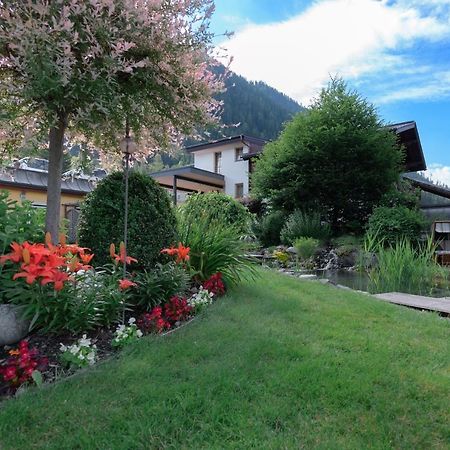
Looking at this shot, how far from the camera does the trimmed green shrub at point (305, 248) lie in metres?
10.7

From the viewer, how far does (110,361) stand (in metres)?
2.32

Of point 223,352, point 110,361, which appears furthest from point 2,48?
point 223,352

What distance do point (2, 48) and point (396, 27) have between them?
15.3 ft

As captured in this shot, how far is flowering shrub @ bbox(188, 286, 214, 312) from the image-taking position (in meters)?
3.22

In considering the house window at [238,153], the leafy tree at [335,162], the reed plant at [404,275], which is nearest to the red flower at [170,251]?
the reed plant at [404,275]

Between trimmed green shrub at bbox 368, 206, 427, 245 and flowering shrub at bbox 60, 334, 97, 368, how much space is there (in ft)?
30.5

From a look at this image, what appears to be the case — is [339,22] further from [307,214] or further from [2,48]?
[307,214]

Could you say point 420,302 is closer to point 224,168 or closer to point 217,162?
point 224,168

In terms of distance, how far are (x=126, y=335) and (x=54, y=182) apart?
5.08ft

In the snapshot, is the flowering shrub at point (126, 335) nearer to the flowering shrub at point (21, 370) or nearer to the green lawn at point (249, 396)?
the green lawn at point (249, 396)

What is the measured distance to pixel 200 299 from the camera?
3295 millimetres

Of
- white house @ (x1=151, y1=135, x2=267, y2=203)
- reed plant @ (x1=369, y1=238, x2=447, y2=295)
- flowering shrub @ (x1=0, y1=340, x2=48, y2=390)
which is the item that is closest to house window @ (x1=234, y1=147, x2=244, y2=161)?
white house @ (x1=151, y1=135, x2=267, y2=203)

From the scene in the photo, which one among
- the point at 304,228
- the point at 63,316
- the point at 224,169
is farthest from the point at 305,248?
the point at 224,169

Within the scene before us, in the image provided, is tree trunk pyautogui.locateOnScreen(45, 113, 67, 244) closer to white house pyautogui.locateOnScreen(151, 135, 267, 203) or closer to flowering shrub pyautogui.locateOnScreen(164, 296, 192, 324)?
flowering shrub pyautogui.locateOnScreen(164, 296, 192, 324)
